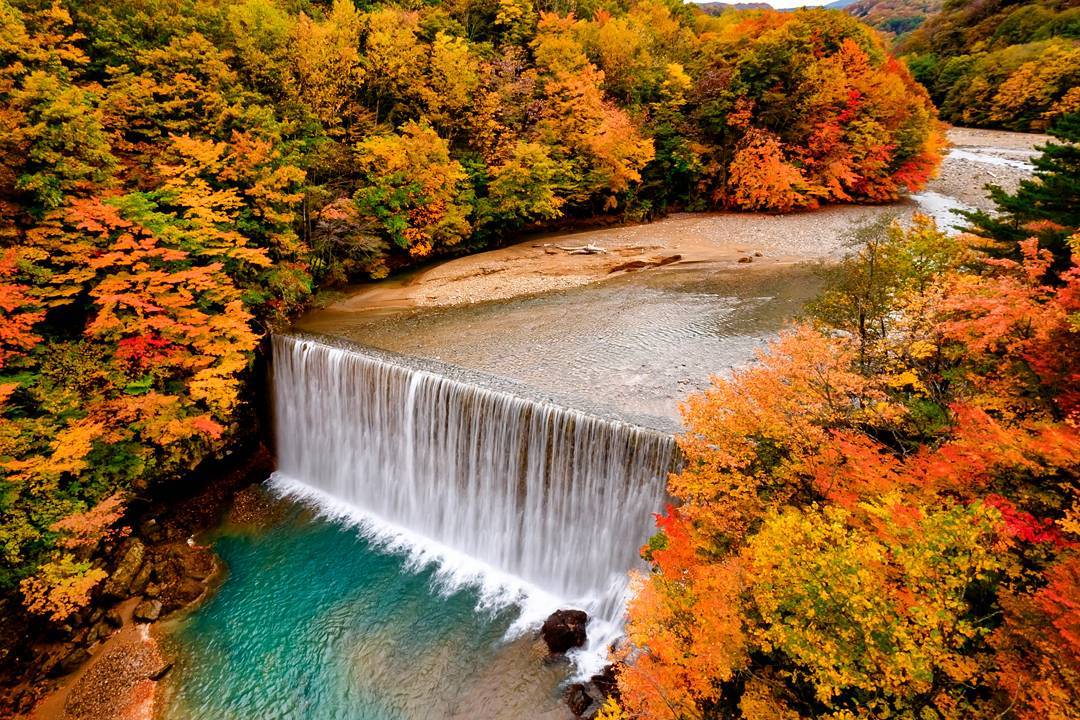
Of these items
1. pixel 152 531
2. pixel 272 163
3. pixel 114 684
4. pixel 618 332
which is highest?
pixel 272 163

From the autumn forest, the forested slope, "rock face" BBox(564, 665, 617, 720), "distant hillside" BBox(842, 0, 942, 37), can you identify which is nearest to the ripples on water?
"rock face" BBox(564, 665, 617, 720)

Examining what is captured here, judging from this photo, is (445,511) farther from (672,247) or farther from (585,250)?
(672,247)

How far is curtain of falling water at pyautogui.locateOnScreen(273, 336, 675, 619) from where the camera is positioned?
10.5 m

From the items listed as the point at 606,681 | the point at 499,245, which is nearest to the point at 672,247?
the point at 499,245

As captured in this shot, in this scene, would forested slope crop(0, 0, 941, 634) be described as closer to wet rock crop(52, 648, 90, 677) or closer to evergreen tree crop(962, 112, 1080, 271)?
wet rock crop(52, 648, 90, 677)

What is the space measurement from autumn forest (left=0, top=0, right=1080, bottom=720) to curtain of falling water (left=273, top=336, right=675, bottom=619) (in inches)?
42.1

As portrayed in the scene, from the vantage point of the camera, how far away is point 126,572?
10844mm

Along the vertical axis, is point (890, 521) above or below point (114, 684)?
above

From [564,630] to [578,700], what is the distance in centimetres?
136

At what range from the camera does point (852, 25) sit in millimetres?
28109

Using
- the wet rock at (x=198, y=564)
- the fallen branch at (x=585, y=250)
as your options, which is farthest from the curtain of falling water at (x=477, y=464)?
the fallen branch at (x=585, y=250)

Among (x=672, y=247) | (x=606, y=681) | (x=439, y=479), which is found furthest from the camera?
(x=672, y=247)

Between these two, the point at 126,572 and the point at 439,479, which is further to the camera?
the point at 439,479

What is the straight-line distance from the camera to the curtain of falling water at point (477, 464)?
1047 centimetres
